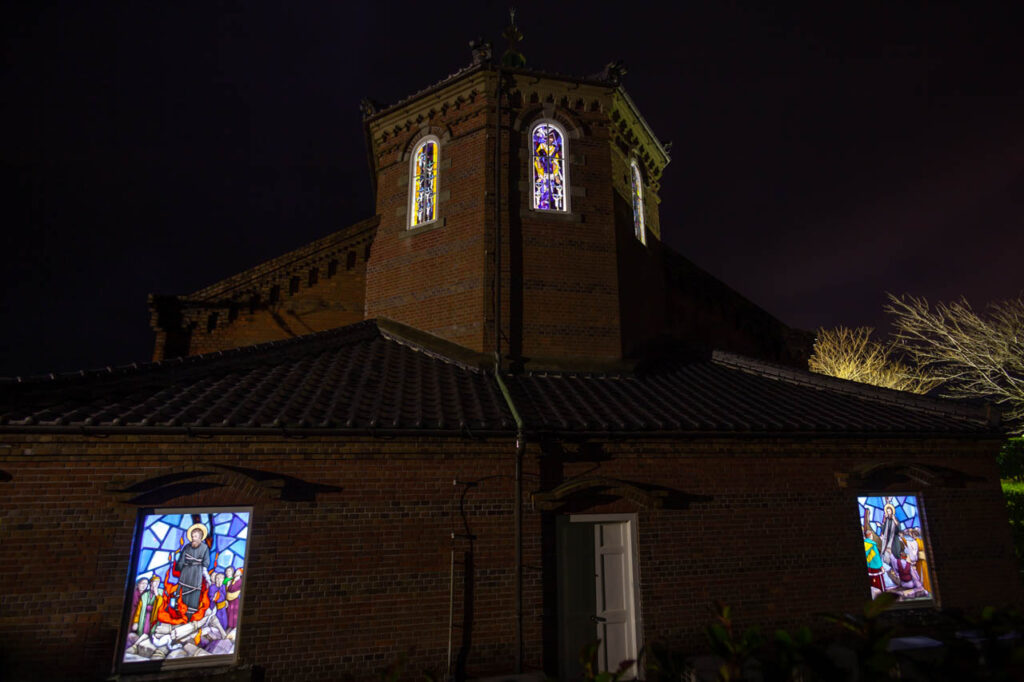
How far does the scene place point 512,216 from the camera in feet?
39.1

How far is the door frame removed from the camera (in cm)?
820

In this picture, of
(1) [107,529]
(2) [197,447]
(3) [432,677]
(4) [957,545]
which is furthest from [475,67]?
(4) [957,545]

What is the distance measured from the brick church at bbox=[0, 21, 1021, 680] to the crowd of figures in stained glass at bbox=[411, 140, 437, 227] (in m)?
0.37

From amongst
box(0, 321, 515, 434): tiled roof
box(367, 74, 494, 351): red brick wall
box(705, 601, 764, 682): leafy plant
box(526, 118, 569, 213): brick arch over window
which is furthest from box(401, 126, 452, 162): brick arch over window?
box(705, 601, 764, 682): leafy plant

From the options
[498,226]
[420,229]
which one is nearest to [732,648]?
[498,226]

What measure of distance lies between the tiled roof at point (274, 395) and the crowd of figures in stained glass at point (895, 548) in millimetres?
7100

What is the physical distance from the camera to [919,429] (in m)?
9.38

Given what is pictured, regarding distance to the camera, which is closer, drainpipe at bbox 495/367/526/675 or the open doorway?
drainpipe at bbox 495/367/526/675

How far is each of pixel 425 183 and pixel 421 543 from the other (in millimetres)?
8899

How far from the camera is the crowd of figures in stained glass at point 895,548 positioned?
9273 millimetres

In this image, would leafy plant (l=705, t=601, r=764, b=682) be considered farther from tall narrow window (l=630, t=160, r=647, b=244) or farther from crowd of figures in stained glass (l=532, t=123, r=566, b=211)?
tall narrow window (l=630, t=160, r=647, b=244)

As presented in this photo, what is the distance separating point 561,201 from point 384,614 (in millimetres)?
9339

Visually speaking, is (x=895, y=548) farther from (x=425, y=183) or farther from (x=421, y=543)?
(x=425, y=183)

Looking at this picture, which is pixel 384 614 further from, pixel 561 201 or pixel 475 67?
pixel 475 67
